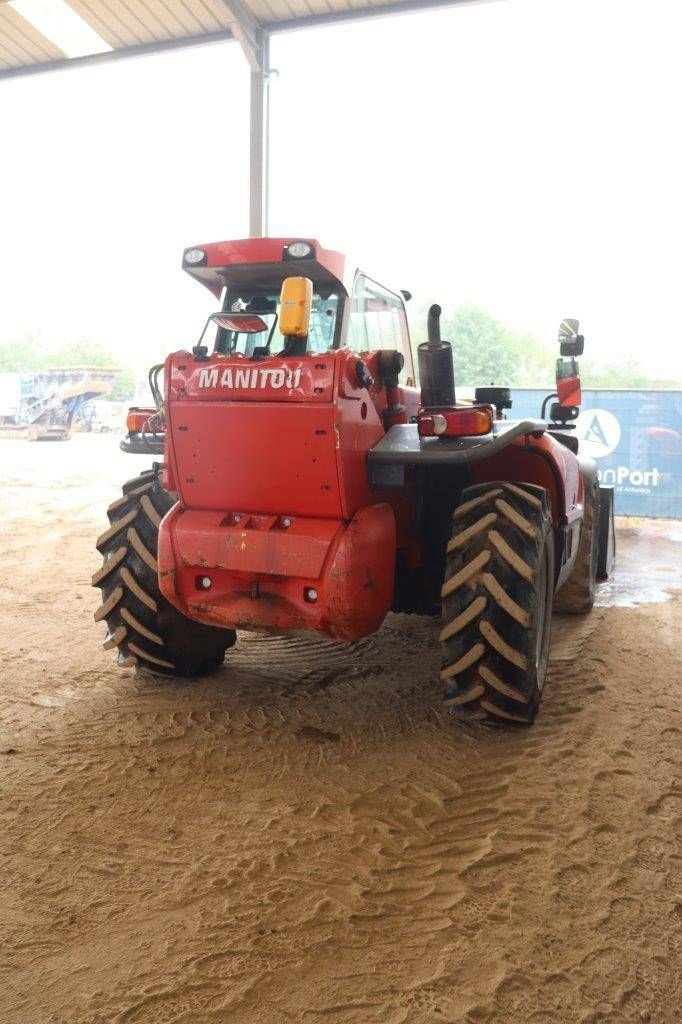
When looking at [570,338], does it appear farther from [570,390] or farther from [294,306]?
[294,306]

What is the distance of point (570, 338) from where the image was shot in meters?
5.63

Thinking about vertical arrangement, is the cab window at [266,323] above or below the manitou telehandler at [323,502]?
above

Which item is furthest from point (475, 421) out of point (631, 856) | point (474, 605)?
point (631, 856)

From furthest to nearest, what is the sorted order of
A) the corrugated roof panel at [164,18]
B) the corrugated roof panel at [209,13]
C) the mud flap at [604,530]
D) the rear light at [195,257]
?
the corrugated roof panel at [164,18], the corrugated roof panel at [209,13], the mud flap at [604,530], the rear light at [195,257]

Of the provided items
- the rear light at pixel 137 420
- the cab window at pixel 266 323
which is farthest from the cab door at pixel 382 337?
the rear light at pixel 137 420

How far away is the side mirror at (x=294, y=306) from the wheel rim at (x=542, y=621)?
1476 millimetres

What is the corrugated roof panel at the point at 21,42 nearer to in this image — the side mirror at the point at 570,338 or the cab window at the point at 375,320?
the cab window at the point at 375,320

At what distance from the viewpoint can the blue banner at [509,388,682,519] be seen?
412 inches

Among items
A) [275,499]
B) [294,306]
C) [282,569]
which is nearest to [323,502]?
[275,499]

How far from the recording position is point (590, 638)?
523cm

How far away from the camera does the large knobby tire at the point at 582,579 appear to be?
5.77m

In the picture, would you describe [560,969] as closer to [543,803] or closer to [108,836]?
[543,803]

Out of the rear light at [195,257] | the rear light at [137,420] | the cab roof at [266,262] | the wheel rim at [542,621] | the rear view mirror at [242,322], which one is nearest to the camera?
the rear view mirror at [242,322]

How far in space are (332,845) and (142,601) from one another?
1.75 meters
